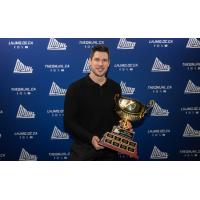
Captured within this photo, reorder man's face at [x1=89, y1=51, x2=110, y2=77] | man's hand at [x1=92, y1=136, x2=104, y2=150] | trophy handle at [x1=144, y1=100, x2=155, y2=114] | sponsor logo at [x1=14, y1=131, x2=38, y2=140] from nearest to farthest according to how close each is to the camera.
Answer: man's hand at [x1=92, y1=136, x2=104, y2=150] < man's face at [x1=89, y1=51, x2=110, y2=77] < trophy handle at [x1=144, y1=100, x2=155, y2=114] < sponsor logo at [x1=14, y1=131, x2=38, y2=140]

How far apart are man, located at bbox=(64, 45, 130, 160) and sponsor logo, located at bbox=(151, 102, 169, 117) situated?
0.49 m

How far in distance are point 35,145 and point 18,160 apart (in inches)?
8.9

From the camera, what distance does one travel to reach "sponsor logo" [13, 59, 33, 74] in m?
3.14

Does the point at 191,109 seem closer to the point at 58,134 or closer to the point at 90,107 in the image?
the point at 90,107

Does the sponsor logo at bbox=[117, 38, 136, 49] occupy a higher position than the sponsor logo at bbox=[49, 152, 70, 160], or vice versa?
the sponsor logo at bbox=[117, 38, 136, 49]

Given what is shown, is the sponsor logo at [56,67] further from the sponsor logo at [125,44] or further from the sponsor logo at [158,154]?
the sponsor logo at [158,154]

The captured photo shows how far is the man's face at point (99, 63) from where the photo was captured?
2.87m

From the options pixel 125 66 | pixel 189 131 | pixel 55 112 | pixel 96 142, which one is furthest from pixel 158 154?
pixel 55 112

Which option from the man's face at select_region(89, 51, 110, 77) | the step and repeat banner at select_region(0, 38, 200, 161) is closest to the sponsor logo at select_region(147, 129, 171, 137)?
the step and repeat banner at select_region(0, 38, 200, 161)

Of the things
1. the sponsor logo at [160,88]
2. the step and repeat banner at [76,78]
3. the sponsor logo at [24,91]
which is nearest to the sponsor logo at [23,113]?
the step and repeat banner at [76,78]

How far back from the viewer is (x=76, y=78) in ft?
10.4

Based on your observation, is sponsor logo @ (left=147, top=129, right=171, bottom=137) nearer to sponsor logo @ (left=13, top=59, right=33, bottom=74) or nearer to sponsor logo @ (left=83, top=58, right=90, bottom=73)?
sponsor logo @ (left=83, top=58, right=90, bottom=73)

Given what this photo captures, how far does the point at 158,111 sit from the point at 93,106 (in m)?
0.73

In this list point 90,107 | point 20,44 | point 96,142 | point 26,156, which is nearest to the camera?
point 96,142
